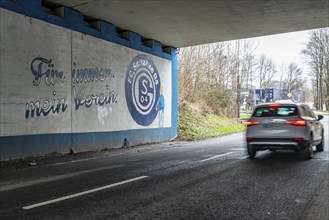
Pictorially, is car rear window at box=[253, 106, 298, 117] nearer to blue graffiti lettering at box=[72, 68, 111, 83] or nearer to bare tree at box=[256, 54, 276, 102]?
blue graffiti lettering at box=[72, 68, 111, 83]

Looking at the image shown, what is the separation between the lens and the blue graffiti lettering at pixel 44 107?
11125mm

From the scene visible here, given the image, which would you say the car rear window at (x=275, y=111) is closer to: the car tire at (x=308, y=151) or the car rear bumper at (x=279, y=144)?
the car rear bumper at (x=279, y=144)

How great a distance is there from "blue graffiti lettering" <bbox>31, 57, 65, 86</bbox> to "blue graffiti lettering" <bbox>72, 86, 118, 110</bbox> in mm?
→ 908

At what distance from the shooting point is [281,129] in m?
11.2

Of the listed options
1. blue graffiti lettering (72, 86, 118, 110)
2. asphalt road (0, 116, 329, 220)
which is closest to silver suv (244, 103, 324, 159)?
asphalt road (0, 116, 329, 220)

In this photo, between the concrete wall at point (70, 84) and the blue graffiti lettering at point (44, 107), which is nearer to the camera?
the concrete wall at point (70, 84)

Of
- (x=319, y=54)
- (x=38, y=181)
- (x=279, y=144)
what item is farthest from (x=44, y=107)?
(x=319, y=54)

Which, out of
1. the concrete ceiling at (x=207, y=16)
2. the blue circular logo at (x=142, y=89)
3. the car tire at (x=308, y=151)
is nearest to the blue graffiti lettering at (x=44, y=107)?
the concrete ceiling at (x=207, y=16)

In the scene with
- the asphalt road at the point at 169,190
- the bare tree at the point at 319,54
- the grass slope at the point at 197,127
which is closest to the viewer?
the asphalt road at the point at 169,190

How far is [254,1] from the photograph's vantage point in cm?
1223

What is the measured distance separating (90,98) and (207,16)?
5.61 m

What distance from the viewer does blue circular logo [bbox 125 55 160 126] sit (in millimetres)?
16406

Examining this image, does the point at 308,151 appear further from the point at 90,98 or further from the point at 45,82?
the point at 45,82

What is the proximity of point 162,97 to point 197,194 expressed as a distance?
12.8 m
